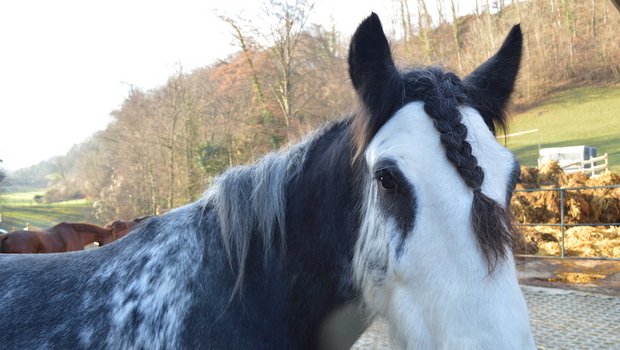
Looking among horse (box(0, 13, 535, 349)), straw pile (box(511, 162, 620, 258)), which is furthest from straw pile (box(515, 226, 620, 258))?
horse (box(0, 13, 535, 349))

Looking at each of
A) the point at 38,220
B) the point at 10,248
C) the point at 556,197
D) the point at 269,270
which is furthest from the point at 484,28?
the point at 38,220

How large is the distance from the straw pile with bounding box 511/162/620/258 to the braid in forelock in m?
10.0

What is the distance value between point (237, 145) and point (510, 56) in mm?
18000

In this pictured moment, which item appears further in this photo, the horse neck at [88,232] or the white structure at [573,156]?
the white structure at [573,156]

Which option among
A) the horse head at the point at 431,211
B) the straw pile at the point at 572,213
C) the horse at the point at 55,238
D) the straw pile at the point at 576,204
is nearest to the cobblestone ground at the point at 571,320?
the straw pile at the point at 572,213

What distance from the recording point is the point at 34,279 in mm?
1859

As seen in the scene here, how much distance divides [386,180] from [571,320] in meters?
6.99

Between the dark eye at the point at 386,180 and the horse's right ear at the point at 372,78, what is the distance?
194 mm

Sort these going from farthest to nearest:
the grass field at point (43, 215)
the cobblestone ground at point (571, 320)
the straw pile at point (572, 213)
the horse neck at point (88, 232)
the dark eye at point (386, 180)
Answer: the grass field at point (43, 215)
the straw pile at point (572, 213)
the horse neck at point (88, 232)
the cobblestone ground at point (571, 320)
the dark eye at point (386, 180)

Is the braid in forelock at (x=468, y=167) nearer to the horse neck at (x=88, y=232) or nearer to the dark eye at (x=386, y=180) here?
the dark eye at (x=386, y=180)

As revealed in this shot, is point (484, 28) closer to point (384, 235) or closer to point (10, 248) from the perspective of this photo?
point (10, 248)

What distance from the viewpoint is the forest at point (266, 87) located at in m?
16.4

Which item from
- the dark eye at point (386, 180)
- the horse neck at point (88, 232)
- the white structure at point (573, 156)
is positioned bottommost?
the white structure at point (573, 156)

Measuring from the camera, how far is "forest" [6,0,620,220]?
1636 cm
